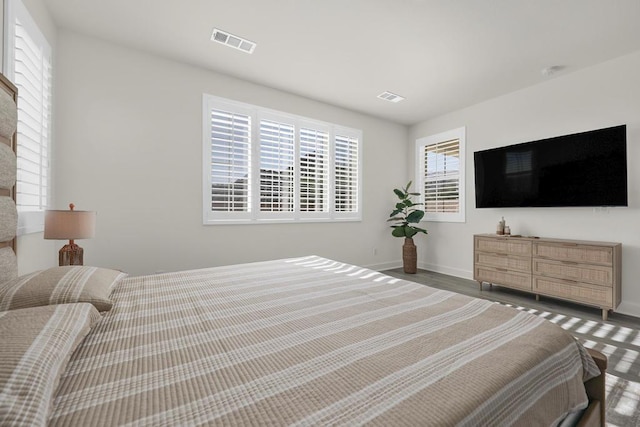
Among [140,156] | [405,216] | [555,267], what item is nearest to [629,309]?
[555,267]

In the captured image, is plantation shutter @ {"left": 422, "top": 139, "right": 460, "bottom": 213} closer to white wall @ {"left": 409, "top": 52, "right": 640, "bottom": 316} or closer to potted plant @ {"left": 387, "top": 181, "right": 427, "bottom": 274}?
white wall @ {"left": 409, "top": 52, "right": 640, "bottom": 316}

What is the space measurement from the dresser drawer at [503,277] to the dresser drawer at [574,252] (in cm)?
35

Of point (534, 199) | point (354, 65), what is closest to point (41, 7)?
point (354, 65)

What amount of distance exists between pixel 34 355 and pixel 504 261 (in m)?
4.39

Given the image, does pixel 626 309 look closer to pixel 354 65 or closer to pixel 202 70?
pixel 354 65

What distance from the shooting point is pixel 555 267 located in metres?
3.28

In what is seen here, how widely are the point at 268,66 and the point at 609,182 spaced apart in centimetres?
407

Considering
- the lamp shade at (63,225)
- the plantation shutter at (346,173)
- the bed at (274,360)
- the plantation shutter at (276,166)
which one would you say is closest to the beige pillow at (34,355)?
the bed at (274,360)

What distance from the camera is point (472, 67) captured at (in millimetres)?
3369

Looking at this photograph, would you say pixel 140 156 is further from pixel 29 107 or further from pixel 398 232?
pixel 398 232

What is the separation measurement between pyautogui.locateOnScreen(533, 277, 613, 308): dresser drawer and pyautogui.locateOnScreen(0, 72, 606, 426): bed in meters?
2.43

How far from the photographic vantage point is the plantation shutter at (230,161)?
11.7 ft

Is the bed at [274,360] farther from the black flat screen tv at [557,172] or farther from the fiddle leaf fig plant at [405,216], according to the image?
the fiddle leaf fig plant at [405,216]

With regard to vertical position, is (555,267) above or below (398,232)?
below
